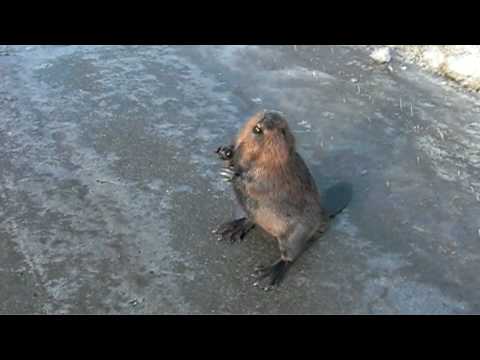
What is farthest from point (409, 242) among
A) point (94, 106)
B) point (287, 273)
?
point (94, 106)

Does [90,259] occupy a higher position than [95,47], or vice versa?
[95,47]

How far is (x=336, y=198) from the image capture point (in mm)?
4242

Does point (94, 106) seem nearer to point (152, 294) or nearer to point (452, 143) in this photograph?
point (152, 294)

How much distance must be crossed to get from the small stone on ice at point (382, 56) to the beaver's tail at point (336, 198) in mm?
2502

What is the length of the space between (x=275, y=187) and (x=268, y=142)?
29 cm

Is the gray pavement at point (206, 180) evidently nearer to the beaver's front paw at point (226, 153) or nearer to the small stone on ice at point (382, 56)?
the small stone on ice at point (382, 56)

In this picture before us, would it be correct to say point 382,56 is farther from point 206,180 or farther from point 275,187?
point 275,187

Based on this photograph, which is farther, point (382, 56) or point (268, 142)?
point (382, 56)

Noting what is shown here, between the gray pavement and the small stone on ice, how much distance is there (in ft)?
0.31

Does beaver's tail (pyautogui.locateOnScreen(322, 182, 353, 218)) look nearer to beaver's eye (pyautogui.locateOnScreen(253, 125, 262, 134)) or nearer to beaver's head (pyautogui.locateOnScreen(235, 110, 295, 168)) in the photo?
beaver's head (pyautogui.locateOnScreen(235, 110, 295, 168))

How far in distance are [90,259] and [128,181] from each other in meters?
0.90

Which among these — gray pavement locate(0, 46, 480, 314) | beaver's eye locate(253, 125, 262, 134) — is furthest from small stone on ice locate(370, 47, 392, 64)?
beaver's eye locate(253, 125, 262, 134)

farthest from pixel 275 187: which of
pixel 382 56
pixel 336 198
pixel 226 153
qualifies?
pixel 382 56

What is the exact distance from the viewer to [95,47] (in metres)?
6.46
